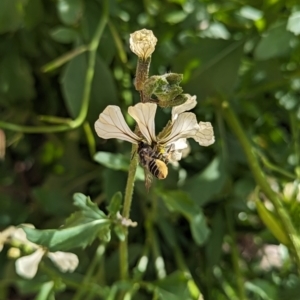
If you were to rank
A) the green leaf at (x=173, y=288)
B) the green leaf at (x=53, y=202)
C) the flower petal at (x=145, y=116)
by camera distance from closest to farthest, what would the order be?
the flower petal at (x=145, y=116) → the green leaf at (x=173, y=288) → the green leaf at (x=53, y=202)

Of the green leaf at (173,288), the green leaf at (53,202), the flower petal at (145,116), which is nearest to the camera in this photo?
the flower petal at (145,116)

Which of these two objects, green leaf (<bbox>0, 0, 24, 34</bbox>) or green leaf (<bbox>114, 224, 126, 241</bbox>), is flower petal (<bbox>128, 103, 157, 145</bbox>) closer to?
green leaf (<bbox>114, 224, 126, 241</bbox>)

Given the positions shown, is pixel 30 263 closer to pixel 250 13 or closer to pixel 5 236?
pixel 5 236

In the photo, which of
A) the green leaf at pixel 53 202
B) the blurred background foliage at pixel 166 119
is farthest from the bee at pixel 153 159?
the green leaf at pixel 53 202

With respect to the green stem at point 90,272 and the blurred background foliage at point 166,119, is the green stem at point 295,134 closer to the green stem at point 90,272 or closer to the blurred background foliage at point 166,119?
the blurred background foliage at point 166,119

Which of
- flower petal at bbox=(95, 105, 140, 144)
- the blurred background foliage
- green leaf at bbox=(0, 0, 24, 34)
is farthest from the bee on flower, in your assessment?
green leaf at bbox=(0, 0, 24, 34)

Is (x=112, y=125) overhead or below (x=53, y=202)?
overhead

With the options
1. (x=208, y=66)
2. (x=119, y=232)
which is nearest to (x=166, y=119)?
(x=208, y=66)
